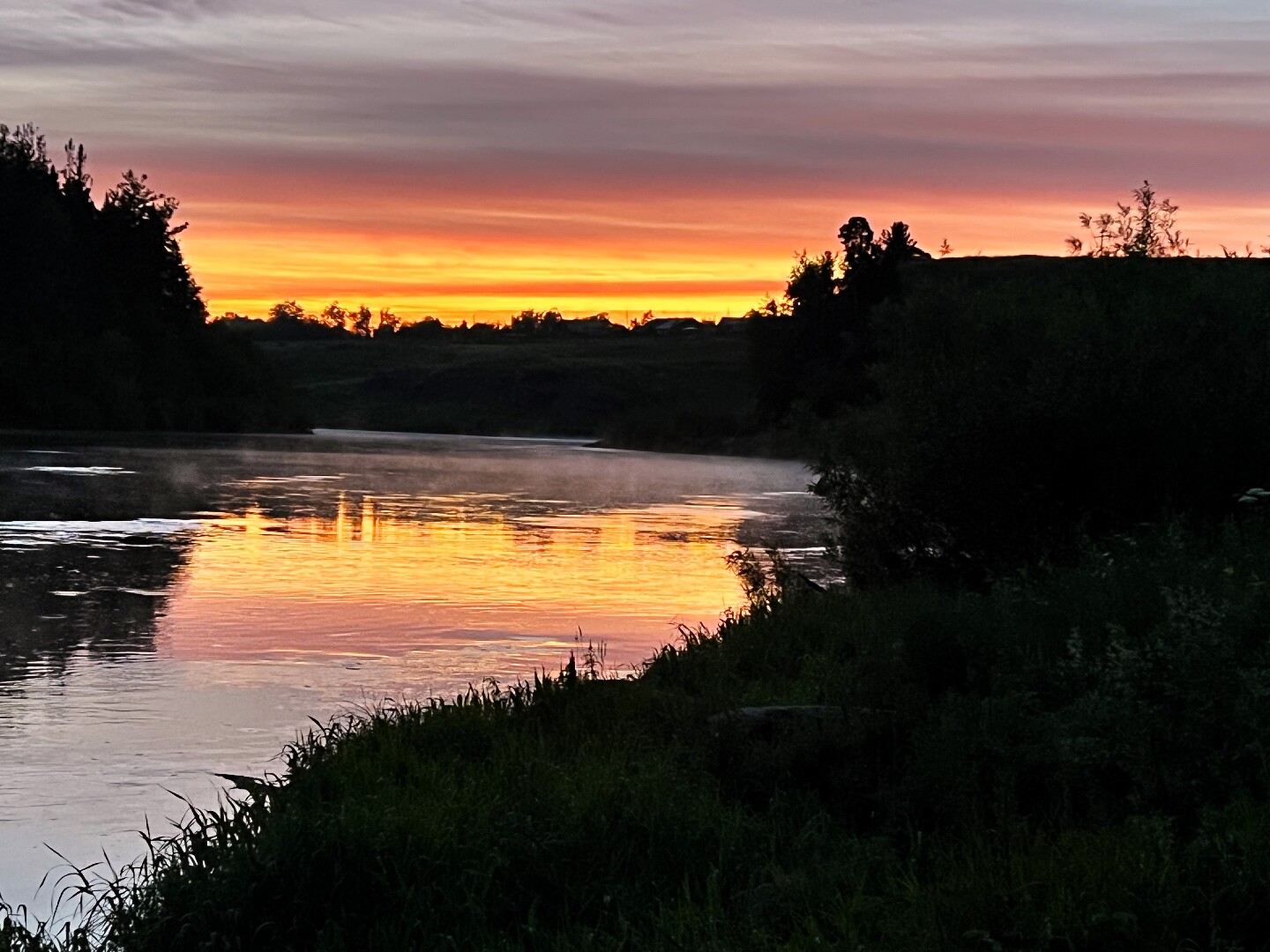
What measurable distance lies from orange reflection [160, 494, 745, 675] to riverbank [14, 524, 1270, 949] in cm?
464

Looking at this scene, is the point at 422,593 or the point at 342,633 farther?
the point at 422,593

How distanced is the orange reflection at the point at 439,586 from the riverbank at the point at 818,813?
183 inches

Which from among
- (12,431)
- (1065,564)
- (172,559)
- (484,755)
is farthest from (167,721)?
(12,431)

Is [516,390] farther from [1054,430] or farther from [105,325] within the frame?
[1054,430]

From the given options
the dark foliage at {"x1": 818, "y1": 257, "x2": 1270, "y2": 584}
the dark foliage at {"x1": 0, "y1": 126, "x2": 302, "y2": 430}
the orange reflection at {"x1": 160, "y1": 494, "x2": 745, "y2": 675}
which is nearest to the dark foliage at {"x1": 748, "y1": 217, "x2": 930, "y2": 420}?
the dark foliage at {"x1": 0, "y1": 126, "x2": 302, "y2": 430}

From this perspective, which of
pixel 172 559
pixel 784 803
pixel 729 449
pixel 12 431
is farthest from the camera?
pixel 729 449

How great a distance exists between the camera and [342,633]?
16656 millimetres

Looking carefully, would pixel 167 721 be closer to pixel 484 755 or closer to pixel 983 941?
pixel 484 755

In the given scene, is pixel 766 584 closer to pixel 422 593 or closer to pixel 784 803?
pixel 422 593

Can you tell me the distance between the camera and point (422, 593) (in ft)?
66.2

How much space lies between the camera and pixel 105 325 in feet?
346

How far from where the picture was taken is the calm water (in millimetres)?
10703

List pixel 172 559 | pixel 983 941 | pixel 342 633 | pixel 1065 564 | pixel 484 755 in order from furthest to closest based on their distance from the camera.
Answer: pixel 172 559 < pixel 342 633 < pixel 1065 564 < pixel 484 755 < pixel 983 941

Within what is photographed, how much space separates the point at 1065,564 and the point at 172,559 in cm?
1330
